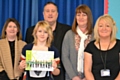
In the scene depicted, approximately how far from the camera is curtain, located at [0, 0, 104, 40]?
3.97 m

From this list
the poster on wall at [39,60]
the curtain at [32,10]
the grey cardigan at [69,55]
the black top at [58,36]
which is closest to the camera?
the poster on wall at [39,60]

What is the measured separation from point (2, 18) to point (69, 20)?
3.77 ft

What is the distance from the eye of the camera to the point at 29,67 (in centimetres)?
272

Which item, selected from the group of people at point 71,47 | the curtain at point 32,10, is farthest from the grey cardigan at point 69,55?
the curtain at point 32,10

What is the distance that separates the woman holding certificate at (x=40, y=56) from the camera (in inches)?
108

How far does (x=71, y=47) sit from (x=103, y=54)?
47 cm

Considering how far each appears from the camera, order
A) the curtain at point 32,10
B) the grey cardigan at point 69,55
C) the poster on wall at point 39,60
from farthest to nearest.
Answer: the curtain at point 32,10 → the grey cardigan at point 69,55 → the poster on wall at point 39,60

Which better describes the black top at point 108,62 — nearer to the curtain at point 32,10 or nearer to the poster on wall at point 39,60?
the poster on wall at point 39,60

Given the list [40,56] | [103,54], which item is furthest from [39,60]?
[103,54]

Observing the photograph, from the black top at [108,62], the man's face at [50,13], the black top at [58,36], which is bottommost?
the black top at [108,62]

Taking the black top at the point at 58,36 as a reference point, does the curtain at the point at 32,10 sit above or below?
above

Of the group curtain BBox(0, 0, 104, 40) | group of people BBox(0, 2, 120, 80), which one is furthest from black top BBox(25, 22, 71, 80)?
curtain BBox(0, 0, 104, 40)

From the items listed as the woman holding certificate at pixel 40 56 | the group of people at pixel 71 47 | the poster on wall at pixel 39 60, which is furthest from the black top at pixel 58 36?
the poster on wall at pixel 39 60

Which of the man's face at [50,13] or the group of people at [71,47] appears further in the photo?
the man's face at [50,13]
